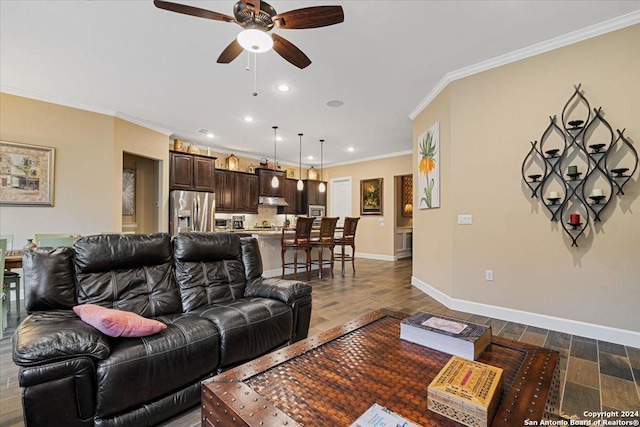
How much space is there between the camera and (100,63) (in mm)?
3223

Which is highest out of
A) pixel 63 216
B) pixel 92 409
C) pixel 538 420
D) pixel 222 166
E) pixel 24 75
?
pixel 24 75

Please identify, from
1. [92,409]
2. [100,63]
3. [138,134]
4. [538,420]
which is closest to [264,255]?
[138,134]

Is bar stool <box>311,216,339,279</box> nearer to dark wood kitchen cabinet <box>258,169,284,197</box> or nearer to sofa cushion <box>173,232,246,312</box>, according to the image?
dark wood kitchen cabinet <box>258,169,284,197</box>

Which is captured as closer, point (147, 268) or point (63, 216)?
point (147, 268)

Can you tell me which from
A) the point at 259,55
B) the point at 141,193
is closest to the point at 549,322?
the point at 259,55

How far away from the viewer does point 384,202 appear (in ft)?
25.4

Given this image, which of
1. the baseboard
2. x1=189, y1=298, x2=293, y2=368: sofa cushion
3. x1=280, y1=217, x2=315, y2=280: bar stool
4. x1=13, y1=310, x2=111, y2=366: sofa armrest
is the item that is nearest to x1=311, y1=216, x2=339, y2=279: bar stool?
x1=280, y1=217, x2=315, y2=280: bar stool

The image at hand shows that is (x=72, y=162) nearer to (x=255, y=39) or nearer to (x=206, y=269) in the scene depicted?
(x=206, y=269)

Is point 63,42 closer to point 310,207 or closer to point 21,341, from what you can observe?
point 21,341

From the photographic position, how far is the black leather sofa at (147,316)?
4.20 ft

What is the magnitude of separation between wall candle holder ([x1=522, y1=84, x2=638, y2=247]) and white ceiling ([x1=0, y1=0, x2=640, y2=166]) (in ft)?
2.86

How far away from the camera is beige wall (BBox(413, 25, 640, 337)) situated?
2.55m

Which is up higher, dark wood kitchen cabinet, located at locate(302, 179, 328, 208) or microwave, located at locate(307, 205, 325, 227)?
dark wood kitchen cabinet, located at locate(302, 179, 328, 208)

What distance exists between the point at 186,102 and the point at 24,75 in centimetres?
177
